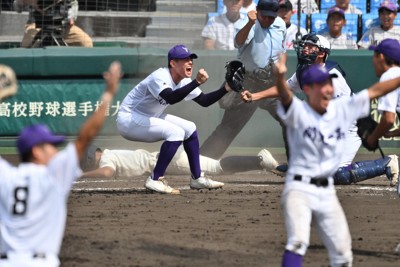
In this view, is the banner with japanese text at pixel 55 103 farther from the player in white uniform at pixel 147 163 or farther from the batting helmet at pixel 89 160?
the batting helmet at pixel 89 160

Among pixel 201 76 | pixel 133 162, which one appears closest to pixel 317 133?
pixel 201 76

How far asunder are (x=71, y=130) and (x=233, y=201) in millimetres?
5003

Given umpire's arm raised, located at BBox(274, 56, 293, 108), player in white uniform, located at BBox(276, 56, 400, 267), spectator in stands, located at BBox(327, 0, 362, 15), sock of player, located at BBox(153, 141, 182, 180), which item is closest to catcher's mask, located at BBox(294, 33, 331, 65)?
sock of player, located at BBox(153, 141, 182, 180)

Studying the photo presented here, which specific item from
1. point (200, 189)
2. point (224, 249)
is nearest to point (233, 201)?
point (200, 189)

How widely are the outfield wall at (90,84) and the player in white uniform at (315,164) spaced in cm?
777

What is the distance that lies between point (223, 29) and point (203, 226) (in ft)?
21.4

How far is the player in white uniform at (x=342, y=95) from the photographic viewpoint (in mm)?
10039

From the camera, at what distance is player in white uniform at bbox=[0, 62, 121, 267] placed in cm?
521

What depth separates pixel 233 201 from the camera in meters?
10.0

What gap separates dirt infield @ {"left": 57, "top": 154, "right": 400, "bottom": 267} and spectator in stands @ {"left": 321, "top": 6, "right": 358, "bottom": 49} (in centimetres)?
359

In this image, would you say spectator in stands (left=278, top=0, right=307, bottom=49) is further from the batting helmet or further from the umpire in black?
the batting helmet

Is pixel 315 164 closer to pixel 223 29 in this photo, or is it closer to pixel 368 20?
pixel 223 29

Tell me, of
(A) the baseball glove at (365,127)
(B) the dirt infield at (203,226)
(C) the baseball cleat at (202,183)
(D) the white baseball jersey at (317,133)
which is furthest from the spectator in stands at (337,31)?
(D) the white baseball jersey at (317,133)

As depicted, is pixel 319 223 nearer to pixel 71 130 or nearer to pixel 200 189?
pixel 200 189
